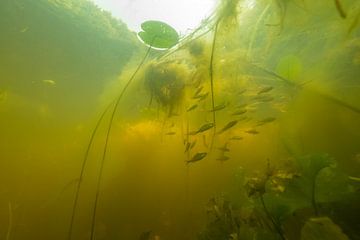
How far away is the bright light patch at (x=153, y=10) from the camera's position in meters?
5.56

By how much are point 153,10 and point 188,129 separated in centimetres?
329

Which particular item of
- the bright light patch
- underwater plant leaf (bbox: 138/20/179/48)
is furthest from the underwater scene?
the bright light patch

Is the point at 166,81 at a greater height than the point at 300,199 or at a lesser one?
greater

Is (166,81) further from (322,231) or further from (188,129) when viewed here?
(322,231)

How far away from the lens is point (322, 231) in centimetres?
182

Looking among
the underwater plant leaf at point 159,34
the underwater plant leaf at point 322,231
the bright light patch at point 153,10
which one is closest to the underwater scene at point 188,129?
the underwater plant leaf at point 159,34

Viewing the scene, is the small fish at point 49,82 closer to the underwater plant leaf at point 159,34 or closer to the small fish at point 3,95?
the small fish at point 3,95

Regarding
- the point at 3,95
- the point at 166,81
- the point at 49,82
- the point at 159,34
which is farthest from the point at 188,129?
the point at 3,95

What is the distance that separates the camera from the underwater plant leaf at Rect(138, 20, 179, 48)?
154 inches

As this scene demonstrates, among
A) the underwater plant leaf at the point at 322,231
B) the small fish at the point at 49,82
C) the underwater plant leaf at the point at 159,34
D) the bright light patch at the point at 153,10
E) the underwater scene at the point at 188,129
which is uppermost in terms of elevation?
the bright light patch at the point at 153,10

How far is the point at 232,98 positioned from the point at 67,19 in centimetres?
542

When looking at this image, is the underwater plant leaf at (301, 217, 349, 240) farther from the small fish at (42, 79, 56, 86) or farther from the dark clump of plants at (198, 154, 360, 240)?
the small fish at (42, 79, 56, 86)

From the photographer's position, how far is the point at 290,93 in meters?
4.59

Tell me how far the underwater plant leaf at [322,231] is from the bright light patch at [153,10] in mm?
4114
